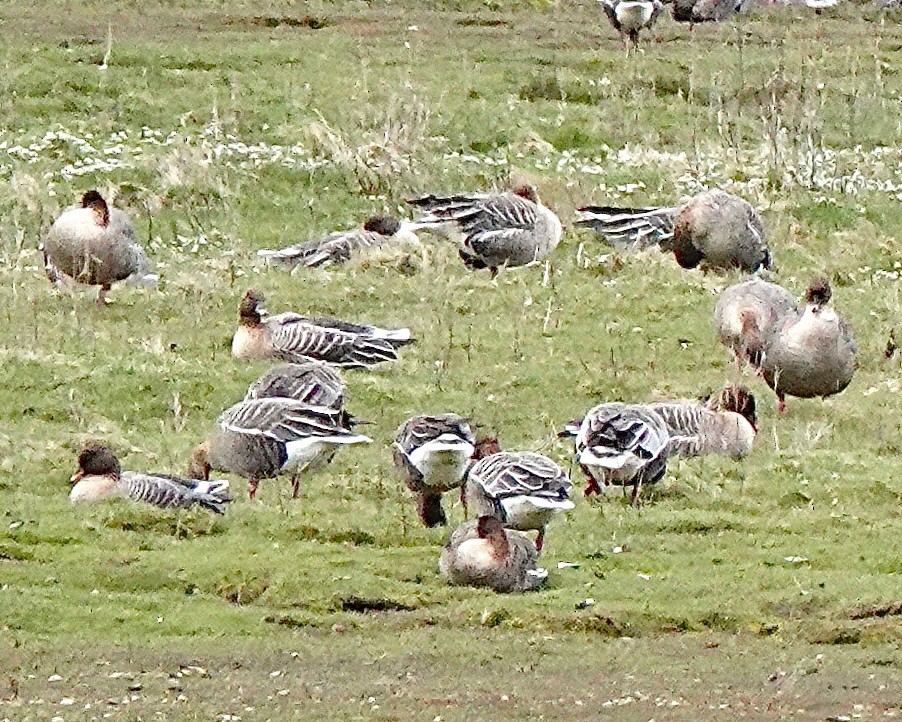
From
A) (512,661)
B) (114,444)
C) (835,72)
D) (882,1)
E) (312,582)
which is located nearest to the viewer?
(512,661)

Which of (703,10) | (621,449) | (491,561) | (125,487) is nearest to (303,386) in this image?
(125,487)

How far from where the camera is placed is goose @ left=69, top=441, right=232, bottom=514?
11914mm

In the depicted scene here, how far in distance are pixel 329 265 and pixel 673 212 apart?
2.96 m

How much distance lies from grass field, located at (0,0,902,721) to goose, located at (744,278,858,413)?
25 centimetres

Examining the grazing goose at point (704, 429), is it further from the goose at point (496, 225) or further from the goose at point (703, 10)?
the goose at point (703, 10)

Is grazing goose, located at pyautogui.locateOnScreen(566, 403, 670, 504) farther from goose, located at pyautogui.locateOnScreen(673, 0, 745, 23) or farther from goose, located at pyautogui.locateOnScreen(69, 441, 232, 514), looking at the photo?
goose, located at pyautogui.locateOnScreen(673, 0, 745, 23)

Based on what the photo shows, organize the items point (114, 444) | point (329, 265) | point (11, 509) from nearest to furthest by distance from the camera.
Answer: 1. point (11, 509)
2. point (114, 444)
3. point (329, 265)

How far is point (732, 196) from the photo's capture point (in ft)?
61.3

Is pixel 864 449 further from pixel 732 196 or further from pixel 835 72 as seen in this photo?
pixel 835 72

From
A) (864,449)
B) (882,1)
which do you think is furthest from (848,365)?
(882,1)

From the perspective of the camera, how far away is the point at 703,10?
28344mm

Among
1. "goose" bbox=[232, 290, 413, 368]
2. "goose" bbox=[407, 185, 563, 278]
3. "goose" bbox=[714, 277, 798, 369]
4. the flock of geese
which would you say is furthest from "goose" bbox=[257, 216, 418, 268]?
"goose" bbox=[714, 277, 798, 369]

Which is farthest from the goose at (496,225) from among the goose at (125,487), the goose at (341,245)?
the goose at (125,487)

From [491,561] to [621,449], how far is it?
1.78 meters
